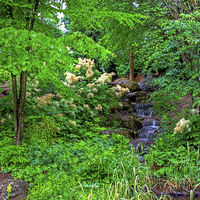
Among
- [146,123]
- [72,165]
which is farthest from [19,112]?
[146,123]

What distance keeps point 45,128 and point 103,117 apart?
11.2ft

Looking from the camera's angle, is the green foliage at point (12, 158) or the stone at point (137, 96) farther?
the stone at point (137, 96)

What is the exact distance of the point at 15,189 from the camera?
2.67 meters

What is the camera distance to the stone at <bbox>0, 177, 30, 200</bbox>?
2.55 meters

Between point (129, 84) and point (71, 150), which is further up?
point (129, 84)

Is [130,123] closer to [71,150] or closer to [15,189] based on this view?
[71,150]

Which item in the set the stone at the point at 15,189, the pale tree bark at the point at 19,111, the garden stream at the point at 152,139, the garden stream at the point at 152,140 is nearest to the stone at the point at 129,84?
the garden stream at the point at 152,139

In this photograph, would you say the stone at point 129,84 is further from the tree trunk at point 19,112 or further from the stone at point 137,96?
the tree trunk at point 19,112

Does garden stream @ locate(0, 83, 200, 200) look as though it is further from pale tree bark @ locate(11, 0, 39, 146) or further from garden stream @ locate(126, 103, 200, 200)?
pale tree bark @ locate(11, 0, 39, 146)

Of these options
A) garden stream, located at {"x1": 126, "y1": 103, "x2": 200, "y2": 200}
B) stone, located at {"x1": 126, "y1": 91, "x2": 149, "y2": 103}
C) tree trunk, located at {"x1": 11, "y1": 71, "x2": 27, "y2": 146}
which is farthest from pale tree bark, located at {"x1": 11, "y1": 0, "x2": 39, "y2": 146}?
stone, located at {"x1": 126, "y1": 91, "x2": 149, "y2": 103}

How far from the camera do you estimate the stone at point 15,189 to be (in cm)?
255

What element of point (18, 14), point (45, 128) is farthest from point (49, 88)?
point (18, 14)

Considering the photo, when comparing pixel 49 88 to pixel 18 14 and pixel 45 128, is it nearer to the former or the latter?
pixel 45 128

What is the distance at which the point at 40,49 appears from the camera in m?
2.59
